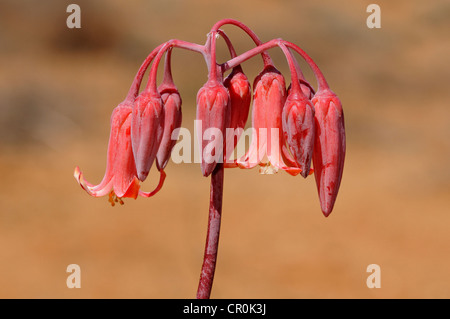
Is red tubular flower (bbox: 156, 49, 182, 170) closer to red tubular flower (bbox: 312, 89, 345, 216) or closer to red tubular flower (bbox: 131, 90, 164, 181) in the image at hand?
red tubular flower (bbox: 131, 90, 164, 181)

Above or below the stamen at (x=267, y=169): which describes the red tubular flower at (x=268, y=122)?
above

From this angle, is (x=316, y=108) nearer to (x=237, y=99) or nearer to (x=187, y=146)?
(x=237, y=99)

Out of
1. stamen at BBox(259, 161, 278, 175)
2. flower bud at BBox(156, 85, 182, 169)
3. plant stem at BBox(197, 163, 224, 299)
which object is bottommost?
plant stem at BBox(197, 163, 224, 299)

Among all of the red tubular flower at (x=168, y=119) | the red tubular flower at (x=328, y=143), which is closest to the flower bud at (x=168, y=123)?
the red tubular flower at (x=168, y=119)

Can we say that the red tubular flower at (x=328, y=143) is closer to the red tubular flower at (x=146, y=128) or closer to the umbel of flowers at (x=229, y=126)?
the umbel of flowers at (x=229, y=126)

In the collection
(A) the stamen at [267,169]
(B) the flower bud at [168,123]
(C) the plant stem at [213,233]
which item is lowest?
(C) the plant stem at [213,233]

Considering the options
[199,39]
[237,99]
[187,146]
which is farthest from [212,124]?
[199,39]

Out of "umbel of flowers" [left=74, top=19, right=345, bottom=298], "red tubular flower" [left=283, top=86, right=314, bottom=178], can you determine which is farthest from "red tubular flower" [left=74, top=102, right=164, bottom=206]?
"red tubular flower" [left=283, top=86, right=314, bottom=178]

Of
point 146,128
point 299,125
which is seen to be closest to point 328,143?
point 299,125
